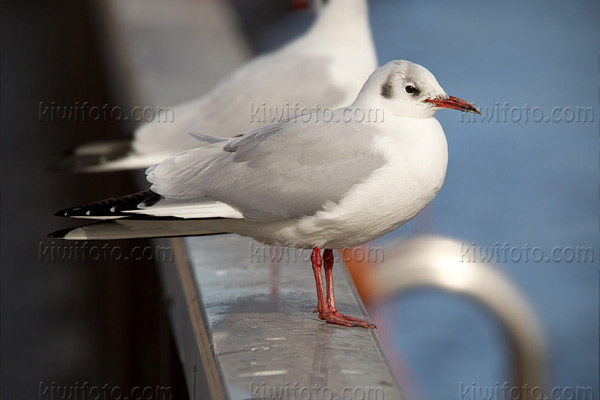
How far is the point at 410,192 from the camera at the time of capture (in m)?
2.74

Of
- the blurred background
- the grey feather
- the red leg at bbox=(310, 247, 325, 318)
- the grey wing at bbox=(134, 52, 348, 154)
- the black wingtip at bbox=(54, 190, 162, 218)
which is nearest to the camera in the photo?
the black wingtip at bbox=(54, 190, 162, 218)

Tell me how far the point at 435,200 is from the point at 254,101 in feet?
21.0

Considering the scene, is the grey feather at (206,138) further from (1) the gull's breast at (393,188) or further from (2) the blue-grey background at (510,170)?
(2) the blue-grey background at (510,170)

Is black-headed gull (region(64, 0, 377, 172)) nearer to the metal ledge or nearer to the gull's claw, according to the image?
the metal ledge

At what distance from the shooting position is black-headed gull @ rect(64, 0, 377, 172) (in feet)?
14.9

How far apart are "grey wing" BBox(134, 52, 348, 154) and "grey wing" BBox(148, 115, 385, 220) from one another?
1.56 metres

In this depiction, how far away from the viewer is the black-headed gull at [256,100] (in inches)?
179

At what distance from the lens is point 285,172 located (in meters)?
2.86

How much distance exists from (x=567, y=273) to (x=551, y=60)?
535 cm

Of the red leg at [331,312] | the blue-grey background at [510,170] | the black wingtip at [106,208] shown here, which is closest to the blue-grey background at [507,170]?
Answer: the blue-grey background at [510,170]

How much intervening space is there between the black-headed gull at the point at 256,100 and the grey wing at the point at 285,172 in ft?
5.14

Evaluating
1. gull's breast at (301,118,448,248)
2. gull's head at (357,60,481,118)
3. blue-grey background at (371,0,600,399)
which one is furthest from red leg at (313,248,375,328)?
blue-grey background at (371,0,600,399)

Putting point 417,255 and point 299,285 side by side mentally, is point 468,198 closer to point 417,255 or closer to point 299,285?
point 417,255

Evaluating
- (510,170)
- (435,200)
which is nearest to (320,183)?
(435,200)
